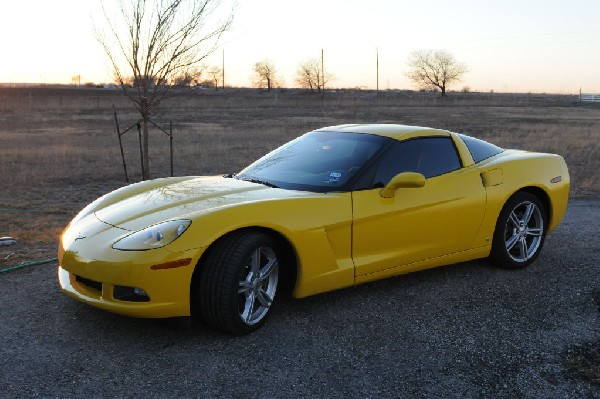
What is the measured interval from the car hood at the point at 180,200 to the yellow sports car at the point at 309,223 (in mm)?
12

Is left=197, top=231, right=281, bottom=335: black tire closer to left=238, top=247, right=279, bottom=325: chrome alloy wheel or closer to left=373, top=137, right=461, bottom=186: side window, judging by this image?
left=238, top=247, right=279, bottom=325: chrome alloy wheel

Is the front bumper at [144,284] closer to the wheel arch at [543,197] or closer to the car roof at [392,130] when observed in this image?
the car roof at [392,130]

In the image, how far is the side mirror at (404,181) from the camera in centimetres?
419

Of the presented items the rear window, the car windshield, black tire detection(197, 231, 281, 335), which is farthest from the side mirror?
the rear window

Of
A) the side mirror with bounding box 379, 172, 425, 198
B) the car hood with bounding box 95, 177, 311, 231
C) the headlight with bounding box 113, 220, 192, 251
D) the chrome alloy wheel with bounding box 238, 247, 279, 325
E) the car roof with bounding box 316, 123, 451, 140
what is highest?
the car roof with bounding box 316, 123, 451, 140

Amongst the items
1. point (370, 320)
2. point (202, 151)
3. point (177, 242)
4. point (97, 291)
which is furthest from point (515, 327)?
point (202, 151)

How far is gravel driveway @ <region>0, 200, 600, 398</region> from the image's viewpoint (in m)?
3.08

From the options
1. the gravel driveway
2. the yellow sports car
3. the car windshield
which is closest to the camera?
the gravel driveway

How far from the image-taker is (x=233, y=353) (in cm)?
346

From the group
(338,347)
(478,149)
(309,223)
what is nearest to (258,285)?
(309,223)

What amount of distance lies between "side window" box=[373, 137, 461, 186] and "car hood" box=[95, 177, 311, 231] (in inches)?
29.4

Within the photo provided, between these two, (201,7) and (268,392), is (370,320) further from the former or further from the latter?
(201,7)

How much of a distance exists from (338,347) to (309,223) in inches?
32.6

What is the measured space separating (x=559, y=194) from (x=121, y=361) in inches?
167
